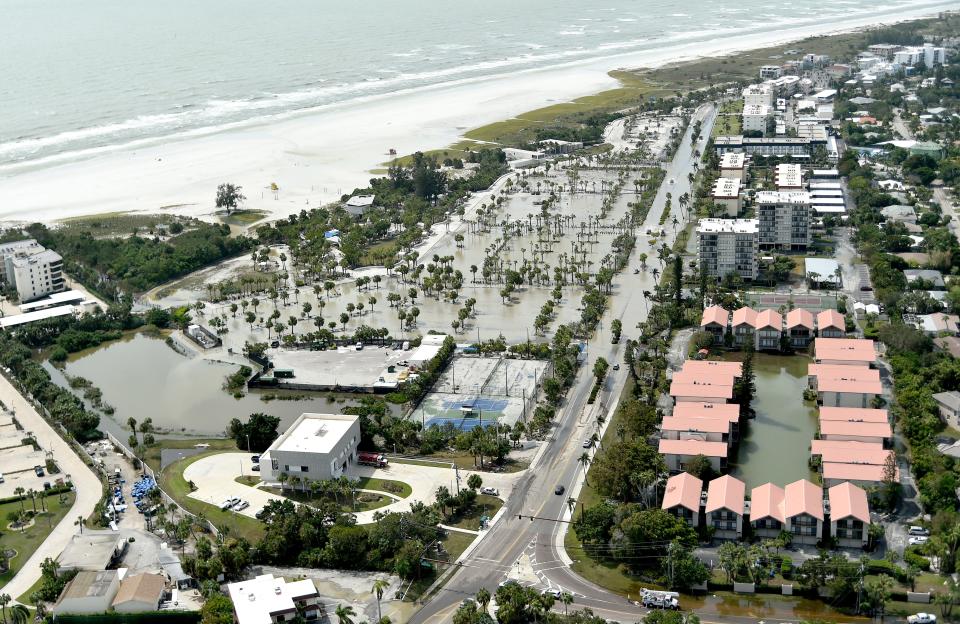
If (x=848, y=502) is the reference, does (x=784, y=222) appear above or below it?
above

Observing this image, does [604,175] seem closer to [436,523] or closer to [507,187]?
[507,187]

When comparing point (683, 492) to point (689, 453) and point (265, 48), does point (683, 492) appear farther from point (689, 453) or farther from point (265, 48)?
point (265, 48)

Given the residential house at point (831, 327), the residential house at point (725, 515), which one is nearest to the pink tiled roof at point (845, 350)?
the residential house at point (831, 327)

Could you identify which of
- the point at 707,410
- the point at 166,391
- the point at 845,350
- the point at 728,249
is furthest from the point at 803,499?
the point at 166,391

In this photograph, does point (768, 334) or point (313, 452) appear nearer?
point (313, 452)

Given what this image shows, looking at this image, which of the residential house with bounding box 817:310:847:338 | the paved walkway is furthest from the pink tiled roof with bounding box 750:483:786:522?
the paved walkway

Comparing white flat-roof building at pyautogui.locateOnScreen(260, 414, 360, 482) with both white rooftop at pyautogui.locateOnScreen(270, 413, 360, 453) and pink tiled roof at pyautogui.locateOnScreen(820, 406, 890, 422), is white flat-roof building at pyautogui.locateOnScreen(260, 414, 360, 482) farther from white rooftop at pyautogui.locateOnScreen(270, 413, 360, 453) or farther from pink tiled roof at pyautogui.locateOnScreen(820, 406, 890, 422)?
pink tiled roof at pyautogui.locateOnScreen(820, 406, 890, 422)

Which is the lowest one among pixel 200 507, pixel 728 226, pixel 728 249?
pixel 200 507
